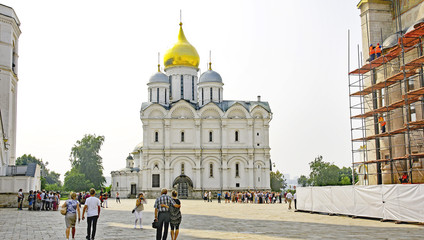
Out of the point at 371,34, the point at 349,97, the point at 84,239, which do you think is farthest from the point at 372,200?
the point at 371,34

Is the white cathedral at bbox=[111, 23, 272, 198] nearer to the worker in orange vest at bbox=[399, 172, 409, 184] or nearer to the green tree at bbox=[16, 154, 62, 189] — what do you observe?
the worker in orange vest at bbox=[399, 172, 409, 184]

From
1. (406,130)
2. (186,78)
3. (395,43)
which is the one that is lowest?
(406,130)

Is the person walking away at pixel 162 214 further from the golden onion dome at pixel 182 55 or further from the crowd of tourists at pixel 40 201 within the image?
the golden onion dome at pixel 182 55

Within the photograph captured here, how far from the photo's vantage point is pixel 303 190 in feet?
75.2

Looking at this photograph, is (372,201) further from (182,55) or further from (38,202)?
(182,55)

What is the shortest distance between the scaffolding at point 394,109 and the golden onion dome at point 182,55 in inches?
1146

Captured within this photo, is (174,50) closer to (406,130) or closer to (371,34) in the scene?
(371,34)

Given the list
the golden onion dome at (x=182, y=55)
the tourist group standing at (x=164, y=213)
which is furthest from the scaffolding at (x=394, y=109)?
the golden onion dome at (x=182, y=55)

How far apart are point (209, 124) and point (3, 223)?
32214 mm

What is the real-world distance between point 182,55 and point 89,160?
24447 millimetres

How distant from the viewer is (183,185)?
4759cm

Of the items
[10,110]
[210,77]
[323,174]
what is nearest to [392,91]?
[10,110]

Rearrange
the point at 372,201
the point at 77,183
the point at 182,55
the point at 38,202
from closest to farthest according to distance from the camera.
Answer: the point at 372,201
the point at 38,202
the point at 182,55
the point at 77,183

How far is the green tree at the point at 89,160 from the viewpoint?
66500mm
